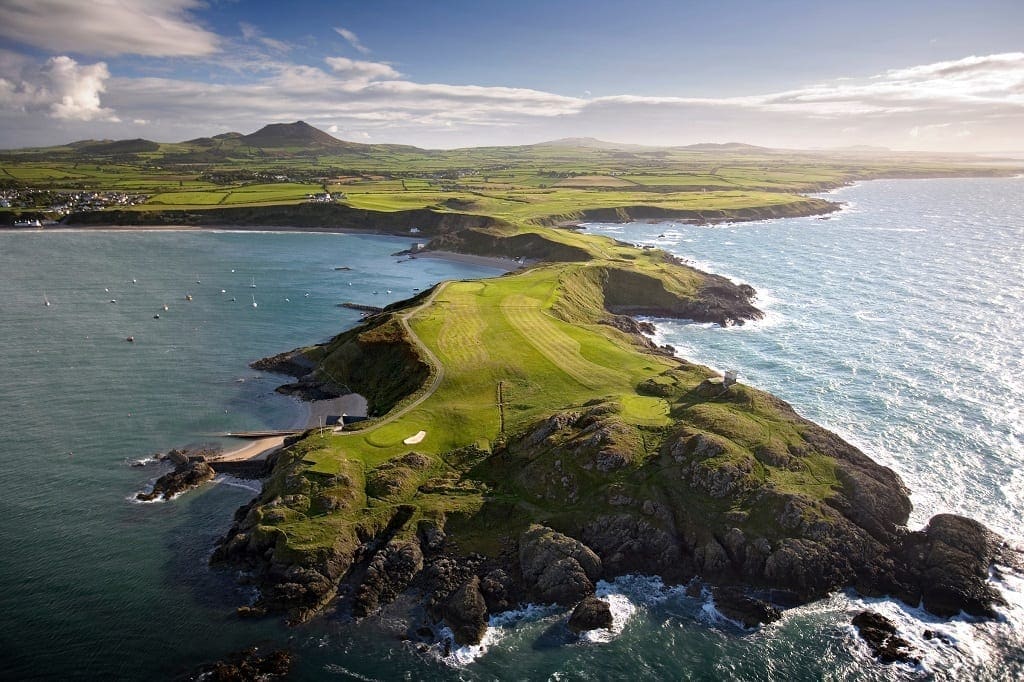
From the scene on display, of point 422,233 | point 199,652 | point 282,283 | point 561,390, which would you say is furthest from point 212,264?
point 199,652

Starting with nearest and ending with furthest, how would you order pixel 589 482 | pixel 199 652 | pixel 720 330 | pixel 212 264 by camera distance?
pixel 199 652 → pixel 589 482 → pixel 720 330 → pixel 212 264

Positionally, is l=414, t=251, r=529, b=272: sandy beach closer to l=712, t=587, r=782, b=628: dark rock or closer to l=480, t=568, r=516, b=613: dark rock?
l=480, t=568, r=516, b=613: dark rock

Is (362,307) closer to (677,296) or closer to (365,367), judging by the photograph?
(365,367)

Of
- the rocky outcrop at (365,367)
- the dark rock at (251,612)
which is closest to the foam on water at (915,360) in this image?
the rocky outcrop at (365,367)

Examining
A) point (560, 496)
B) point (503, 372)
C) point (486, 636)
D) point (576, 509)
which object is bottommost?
point (486, 636)

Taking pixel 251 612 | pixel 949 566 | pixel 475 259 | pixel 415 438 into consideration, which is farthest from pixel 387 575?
pixel 475 259

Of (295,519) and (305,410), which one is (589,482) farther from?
(305,410)
